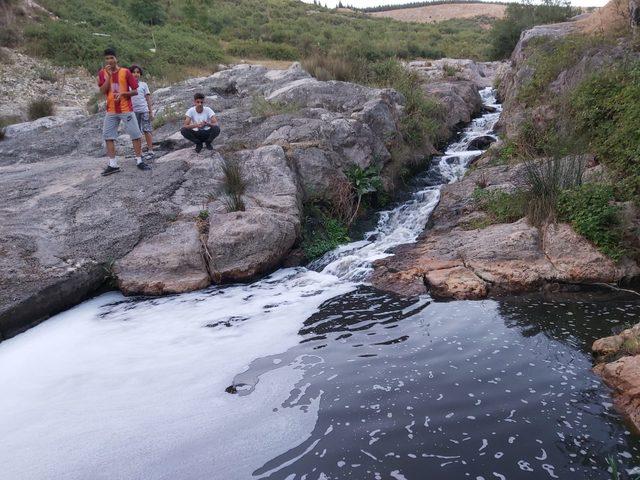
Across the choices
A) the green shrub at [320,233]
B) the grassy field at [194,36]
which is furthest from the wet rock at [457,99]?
the green shrub at [320,233]

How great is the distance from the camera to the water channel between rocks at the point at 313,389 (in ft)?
10.4

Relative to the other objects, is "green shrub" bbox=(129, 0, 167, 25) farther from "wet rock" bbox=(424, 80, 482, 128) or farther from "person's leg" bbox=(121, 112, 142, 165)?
"person's leg" bbox=(121, 112, 142, 165)

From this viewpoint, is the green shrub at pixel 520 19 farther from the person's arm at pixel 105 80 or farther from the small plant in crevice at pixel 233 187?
the person's arm at pixel 105 80

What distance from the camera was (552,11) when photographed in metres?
19.0

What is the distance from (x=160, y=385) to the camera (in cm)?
422

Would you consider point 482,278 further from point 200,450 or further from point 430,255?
point 200,450

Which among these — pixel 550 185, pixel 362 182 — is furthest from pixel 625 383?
pixel 362 182

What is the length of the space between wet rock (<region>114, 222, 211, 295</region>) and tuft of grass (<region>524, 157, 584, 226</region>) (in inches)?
165

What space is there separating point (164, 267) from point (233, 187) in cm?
171

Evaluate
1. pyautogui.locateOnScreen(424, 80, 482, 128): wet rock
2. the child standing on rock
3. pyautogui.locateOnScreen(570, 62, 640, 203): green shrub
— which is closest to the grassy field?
pyautogui.locateOnScreen(424, 80, 482, 128): wet rock

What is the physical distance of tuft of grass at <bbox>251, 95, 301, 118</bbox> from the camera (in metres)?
9.76

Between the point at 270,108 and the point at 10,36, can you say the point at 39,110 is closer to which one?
the point at 270,108

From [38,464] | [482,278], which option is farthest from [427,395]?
[38,464]

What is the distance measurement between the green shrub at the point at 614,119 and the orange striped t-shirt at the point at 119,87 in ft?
21.7
